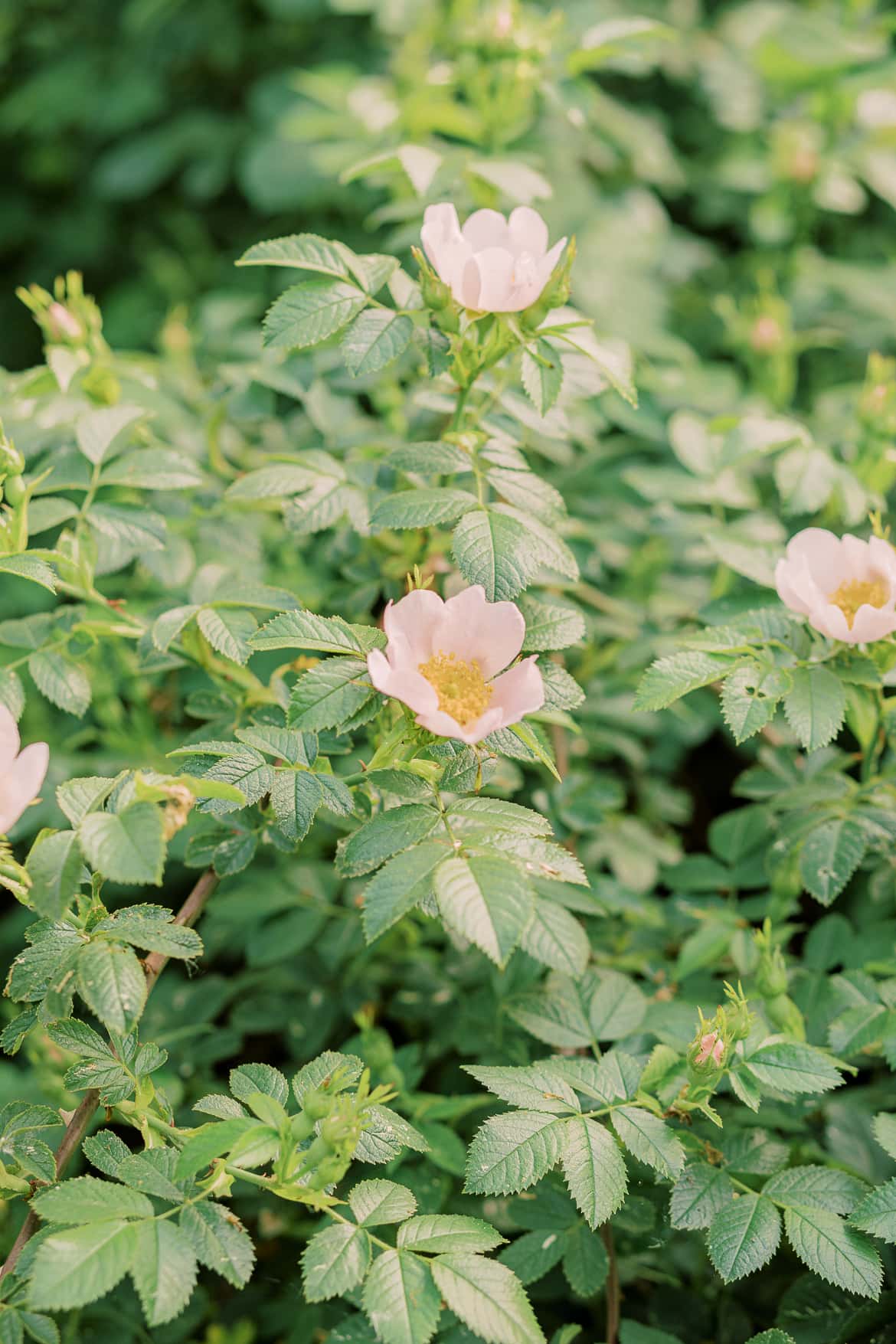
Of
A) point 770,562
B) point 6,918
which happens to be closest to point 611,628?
point 770,562

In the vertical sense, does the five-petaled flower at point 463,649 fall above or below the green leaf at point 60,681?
above

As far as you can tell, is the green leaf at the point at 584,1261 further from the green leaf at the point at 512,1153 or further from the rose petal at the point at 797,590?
the rose petal at the point at 797,590

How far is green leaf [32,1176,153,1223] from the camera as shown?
92 centimetres

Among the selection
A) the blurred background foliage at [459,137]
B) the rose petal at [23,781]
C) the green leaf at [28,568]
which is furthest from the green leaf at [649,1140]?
the blurred background foliage at [459,137]

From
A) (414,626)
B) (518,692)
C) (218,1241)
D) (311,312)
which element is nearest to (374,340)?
(311,312)

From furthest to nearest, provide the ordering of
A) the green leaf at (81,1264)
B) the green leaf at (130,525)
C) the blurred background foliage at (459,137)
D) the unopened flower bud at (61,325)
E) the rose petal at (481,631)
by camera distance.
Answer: the blurred background foliage at (459,137)
the unopened flower bud at (61,325)
the green leaf at (130,525)
the rose petal at (481,631)
the green leaf at (81,1264)

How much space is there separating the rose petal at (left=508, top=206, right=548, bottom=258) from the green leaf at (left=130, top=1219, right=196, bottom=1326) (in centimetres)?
103

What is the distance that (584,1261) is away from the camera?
1.19 m

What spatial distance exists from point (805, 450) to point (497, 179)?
0.56 m

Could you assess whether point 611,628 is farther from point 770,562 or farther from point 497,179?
point 497,179

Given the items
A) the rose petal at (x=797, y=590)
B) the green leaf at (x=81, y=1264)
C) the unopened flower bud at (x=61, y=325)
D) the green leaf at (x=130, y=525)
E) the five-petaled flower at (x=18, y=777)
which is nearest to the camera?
the green leaf at (x=81, y=1264)

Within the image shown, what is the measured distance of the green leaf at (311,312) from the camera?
119 centimetres

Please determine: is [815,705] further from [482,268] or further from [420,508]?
[482,268]

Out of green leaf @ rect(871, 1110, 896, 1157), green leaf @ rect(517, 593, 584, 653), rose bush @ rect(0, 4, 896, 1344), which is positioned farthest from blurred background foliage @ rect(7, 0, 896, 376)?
green leaf @ rect(871, 1110, 896, 1157)
